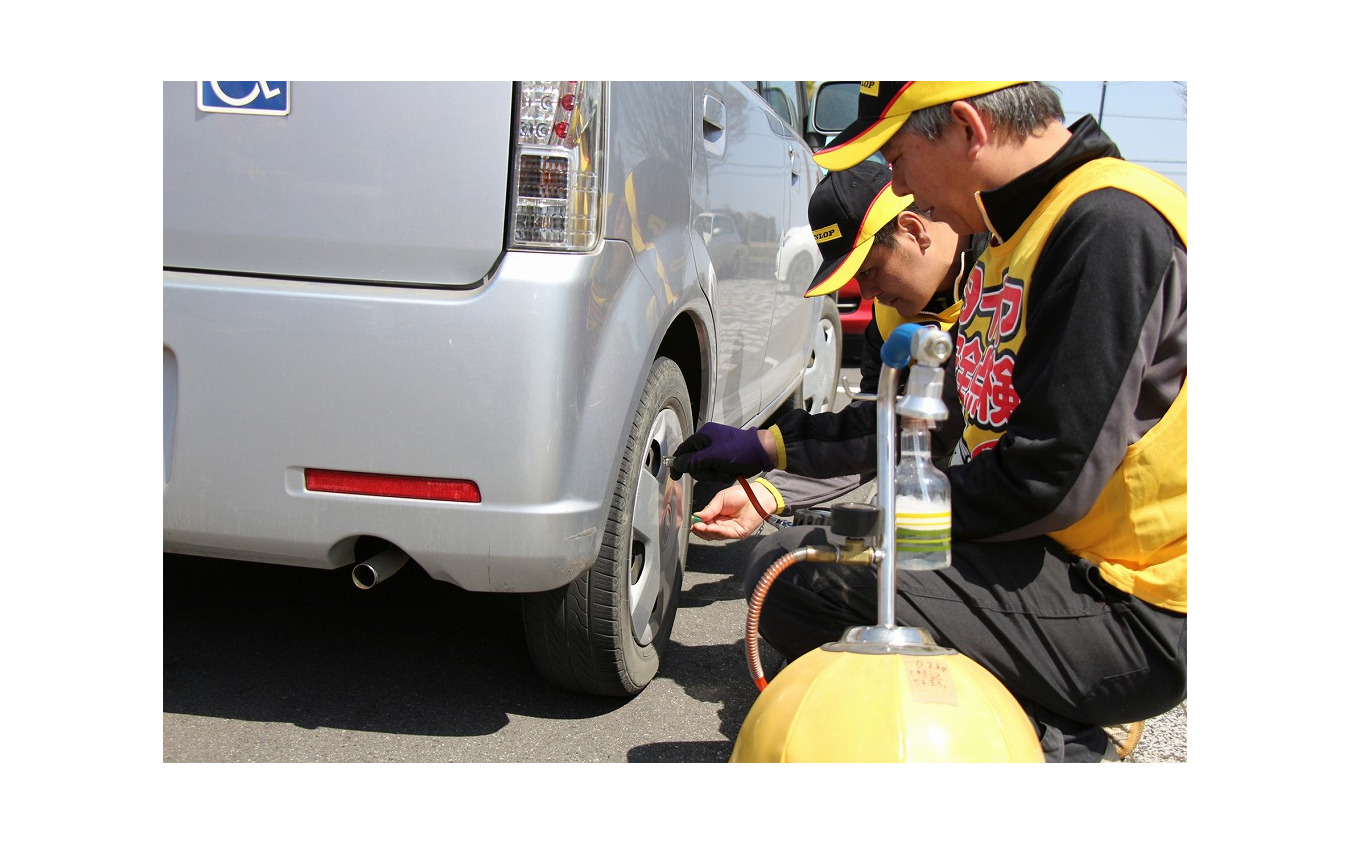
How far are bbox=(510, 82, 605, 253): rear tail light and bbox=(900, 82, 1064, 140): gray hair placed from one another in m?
0.57

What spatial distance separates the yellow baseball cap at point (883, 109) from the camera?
1.81 metres

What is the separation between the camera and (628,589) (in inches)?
92.0

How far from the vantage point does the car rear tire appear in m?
2.24

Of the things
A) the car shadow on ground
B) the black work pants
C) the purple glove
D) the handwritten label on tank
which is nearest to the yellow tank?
the handwritten label on tank

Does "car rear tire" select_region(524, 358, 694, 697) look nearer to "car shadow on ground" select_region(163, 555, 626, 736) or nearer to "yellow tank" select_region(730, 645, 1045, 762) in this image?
"car shadow on ground" select_region(163, 555, 626, 736)

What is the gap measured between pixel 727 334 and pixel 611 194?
1.12 meters

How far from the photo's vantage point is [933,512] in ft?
4.98

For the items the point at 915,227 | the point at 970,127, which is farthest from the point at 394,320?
the point at 915,227

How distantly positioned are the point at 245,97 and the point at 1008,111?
1.30 m

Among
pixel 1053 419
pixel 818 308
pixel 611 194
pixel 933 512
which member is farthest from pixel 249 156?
pixel 818 308

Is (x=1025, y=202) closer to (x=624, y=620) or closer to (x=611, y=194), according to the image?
(x=611, y=194)

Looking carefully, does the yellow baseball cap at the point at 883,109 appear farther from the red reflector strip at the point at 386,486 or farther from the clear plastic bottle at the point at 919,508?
the red reflector strip at the point at 386,486

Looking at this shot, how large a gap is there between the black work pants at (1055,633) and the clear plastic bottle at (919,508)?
283mm

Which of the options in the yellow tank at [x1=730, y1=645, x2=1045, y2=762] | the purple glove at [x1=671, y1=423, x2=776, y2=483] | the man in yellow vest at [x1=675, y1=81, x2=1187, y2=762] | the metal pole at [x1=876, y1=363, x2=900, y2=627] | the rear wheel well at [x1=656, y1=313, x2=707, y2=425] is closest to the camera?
the yellow tank at [x1=730, y1=645, x2=1045, y2=762]
